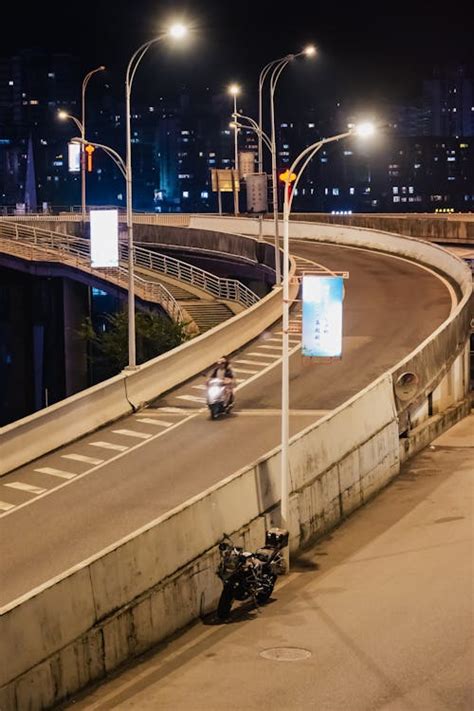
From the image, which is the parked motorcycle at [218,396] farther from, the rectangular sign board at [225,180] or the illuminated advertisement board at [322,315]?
the rectangular sign board at [225,180]

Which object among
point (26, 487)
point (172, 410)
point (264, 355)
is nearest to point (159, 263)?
point (264, 355)

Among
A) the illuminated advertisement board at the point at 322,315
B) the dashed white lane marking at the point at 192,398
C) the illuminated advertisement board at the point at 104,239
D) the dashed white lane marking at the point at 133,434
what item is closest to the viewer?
the illuminated advertisement board at the point at 322,315

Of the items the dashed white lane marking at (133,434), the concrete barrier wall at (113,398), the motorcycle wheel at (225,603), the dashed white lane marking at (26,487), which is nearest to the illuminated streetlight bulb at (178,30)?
the concrete barrier wall at (113,398)

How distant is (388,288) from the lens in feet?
168

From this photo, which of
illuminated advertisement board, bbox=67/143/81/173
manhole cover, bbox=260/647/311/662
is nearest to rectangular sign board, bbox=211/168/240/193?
illuminated advertisement board, bbox=67/143/81/173

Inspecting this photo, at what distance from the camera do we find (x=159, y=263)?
6944 cm

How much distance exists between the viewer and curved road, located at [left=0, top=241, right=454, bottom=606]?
23.0 metres

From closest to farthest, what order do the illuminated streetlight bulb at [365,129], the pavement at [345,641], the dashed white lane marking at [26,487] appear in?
the pavement at [345,641]
the dashed white lane marking at [26,487]
the illuminated streetlight bulb at [365,129]

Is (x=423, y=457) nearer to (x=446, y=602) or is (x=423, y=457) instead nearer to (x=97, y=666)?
(x=446, y=602)

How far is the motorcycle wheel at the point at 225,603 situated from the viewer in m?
22.2

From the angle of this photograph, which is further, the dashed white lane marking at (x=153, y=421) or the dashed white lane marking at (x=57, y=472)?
the dashed white lane marking at (x=153, y=421)

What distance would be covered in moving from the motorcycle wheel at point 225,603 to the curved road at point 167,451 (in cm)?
227

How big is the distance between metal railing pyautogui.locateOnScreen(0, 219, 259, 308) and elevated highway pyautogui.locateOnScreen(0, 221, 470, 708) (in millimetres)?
13203

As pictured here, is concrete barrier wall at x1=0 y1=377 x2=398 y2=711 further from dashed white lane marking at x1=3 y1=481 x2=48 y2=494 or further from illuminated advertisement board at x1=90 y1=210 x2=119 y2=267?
illuminated advertisement board at x1=90 y1=210 x2=119 y2=267
